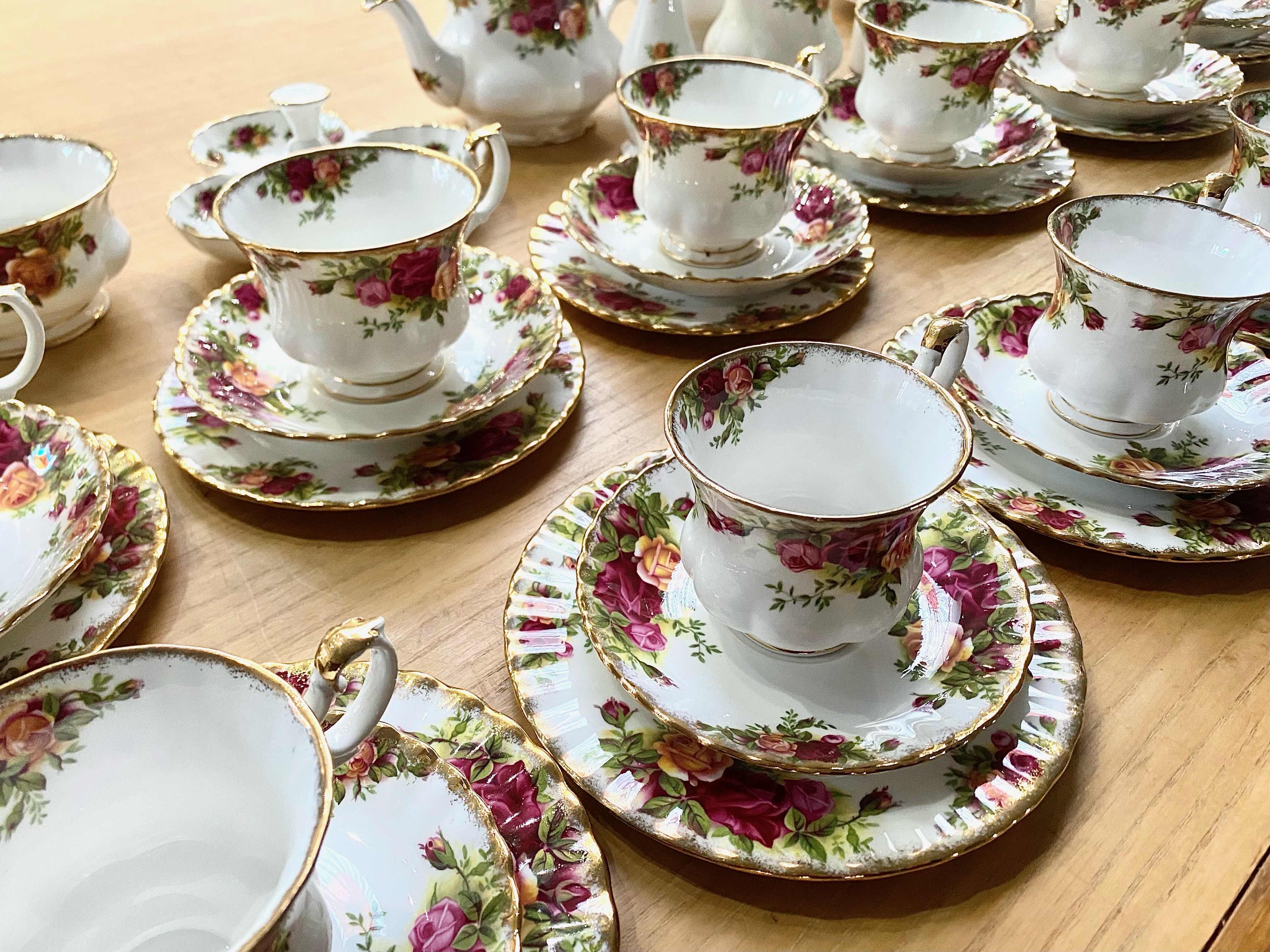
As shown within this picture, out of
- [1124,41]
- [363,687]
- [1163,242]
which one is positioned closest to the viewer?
[363,687]

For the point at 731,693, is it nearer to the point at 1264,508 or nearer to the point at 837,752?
the point at 837,752

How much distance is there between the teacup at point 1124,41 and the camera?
1124 mm

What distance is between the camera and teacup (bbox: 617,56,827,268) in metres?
0.83

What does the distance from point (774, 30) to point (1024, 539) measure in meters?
0.77

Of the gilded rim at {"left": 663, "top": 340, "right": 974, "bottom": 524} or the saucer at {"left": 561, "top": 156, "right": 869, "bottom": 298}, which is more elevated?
the gilded rim at {"left": 663, "top": 340, "right": 974, "bottom": 524}

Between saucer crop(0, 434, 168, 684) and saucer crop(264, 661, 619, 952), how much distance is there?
12 centimetres

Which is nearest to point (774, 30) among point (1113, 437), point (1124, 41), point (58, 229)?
point (1124, 41)

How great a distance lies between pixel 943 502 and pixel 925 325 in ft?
0.75

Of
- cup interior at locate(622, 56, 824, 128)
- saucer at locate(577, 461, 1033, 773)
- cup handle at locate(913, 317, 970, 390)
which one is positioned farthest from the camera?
cup interior at locate(622, 56, 824, 128)

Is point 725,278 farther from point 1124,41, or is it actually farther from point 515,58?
point 1124,41

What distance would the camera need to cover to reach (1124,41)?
3.77 ft

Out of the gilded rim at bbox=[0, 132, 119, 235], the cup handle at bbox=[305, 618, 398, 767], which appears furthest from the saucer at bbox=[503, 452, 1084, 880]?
the gilded rim at bbox=[0, 132, 119, 235]

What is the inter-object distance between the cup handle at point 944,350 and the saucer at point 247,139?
2.38 feet

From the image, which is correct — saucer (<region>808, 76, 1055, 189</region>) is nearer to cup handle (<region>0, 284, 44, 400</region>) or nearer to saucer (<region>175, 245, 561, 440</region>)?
saucer (<region>175, 245, 561, 440</region>)
